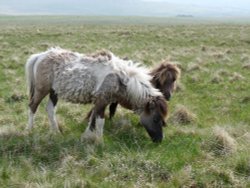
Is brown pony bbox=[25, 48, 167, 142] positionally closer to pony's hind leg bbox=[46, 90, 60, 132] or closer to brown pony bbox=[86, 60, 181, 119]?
pony's hind leg bbox=[46, 90, 60, 132]

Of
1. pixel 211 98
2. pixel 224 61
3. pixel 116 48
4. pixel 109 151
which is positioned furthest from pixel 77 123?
pixel 116 48

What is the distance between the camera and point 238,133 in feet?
26.6

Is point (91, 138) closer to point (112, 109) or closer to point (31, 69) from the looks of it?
point (112, 109)

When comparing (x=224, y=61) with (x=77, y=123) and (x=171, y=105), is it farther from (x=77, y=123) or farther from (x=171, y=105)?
(x=77, y=123)

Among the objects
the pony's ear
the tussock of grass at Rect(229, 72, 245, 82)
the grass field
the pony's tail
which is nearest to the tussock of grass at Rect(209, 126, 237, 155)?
the grass field

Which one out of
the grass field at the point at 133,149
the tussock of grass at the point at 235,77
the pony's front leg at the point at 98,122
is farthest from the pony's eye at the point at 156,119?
the tussock of grass at the point at 235,77

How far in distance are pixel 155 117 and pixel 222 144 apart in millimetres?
1352

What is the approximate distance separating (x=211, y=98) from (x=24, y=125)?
5559mm

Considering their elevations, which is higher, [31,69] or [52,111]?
[31,69]

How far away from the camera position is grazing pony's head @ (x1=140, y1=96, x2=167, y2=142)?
7.71 metres

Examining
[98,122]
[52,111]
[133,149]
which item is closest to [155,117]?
[133,149]

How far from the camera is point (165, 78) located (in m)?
8.94

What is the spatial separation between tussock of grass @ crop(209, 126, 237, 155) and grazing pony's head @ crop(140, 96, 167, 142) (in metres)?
0.98

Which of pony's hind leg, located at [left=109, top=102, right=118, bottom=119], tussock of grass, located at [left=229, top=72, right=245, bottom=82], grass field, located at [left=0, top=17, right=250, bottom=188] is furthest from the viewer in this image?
tussock of grass, located at [left=229, top=72, right=245, bottom=82]
